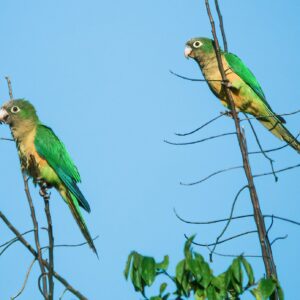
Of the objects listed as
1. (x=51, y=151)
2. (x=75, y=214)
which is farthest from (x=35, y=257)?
(x=51, y=151)

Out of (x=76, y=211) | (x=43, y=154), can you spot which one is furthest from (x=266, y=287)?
(x=43, y=154)

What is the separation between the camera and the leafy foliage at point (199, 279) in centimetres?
253

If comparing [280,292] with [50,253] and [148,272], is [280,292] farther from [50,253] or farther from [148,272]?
[50,253]

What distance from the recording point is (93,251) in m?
4.95

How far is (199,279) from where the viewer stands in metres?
2.54

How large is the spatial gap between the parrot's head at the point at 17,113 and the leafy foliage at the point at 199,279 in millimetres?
4181

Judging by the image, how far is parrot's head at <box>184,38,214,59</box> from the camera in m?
7.13

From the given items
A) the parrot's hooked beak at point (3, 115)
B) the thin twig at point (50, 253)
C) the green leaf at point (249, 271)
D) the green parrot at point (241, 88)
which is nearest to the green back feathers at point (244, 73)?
the green parrot at point (241, 88)

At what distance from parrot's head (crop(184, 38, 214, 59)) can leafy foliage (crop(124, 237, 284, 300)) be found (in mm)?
4831

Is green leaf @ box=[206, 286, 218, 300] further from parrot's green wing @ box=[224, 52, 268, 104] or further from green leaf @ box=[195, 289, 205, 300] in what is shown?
parrot's green wing @ box=[224, 52, 268, 104]

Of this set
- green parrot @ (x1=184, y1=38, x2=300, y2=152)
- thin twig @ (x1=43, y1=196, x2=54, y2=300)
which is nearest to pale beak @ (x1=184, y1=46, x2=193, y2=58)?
green parrot @ (x1=184, y1=38, x2=300, y2=152)

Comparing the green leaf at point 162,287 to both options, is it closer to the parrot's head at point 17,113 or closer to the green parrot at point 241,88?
the green parrot at point 241,88

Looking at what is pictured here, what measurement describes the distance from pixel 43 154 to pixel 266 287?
4205mm

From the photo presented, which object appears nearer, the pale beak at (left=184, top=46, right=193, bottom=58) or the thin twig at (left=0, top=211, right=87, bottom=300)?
the thin twig at (left=0, top=211, right=87, bottom=300)
